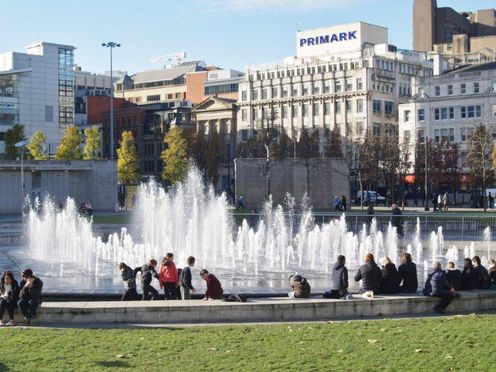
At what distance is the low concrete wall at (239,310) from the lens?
17.4 meters

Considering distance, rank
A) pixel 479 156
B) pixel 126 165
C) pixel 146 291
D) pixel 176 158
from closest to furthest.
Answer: pixel 146 291 < pixel 479 156 < pixel 176 158 < pixel 126 165

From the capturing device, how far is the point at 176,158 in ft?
320

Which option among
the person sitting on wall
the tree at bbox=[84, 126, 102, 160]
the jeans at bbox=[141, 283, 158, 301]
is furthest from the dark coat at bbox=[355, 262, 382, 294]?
the tree at bbox=[84, 126, 102, 160]

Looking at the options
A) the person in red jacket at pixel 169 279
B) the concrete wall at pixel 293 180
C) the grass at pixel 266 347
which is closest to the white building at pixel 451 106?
the concrete wall at pixel 293 180

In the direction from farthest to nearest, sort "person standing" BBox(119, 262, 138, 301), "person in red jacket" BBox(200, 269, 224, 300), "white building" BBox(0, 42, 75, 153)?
1. "white building" BBox(0, 42, 75, 153)
2. "person standing" BBox(119, 262, 138, 301)
3. "person in red jacket" BBox(200, 269, 224, 300)

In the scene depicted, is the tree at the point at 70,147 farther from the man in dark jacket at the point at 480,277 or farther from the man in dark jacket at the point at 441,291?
the man in dark jacket at the point at 441,291

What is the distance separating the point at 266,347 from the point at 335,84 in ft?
321

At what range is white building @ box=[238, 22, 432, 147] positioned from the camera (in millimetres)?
107562

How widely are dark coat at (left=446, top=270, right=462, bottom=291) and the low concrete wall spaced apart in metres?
0.91

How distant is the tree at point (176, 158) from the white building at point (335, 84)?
14.1 m

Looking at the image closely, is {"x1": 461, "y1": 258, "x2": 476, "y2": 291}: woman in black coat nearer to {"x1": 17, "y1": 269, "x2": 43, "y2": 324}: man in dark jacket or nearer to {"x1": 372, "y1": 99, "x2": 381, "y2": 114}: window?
{"x1": 17, "y1": 269, "x2": 43, "y2": 324}: man in dark jacket

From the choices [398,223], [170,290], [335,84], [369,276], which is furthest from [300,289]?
[335,84]

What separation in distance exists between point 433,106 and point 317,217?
4777cm

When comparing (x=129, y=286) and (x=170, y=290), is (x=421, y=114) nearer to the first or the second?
(x=170, y=290)
